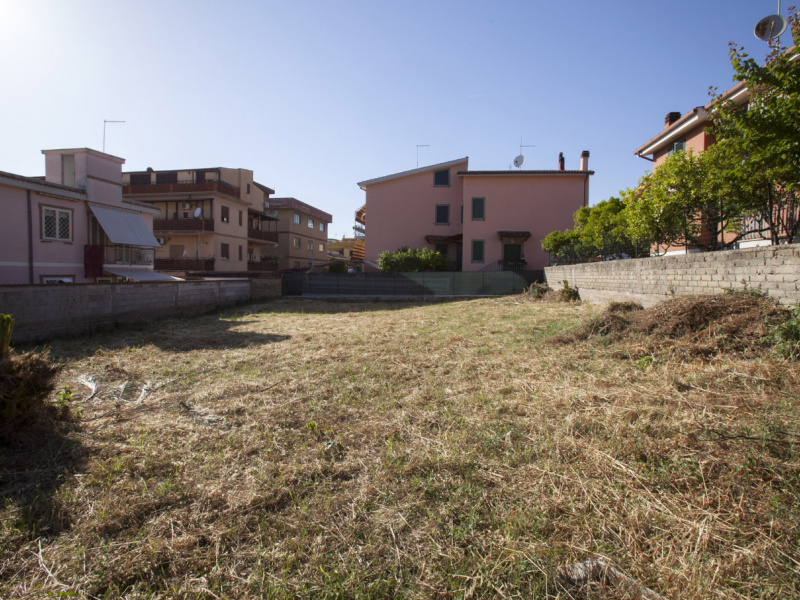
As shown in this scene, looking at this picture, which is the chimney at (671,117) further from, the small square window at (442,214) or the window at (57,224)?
the window at (57,224)

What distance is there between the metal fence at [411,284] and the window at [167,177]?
17.9 m

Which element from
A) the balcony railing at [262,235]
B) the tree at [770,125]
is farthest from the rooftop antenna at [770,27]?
the balcony railing at [262,235]

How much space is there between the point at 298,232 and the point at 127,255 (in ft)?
78.3

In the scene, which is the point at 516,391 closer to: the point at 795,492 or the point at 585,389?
the point at 585,389

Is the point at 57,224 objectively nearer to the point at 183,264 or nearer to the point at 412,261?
the point at 183,264

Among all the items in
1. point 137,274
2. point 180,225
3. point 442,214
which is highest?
point 442,214

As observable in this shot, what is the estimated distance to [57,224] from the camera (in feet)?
57.0

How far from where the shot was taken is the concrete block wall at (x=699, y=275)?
5.59 meters

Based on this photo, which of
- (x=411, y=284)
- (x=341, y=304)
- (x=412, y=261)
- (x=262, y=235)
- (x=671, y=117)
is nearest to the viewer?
(x=341, y=304)

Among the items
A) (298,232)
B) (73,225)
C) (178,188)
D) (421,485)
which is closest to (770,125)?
(421,485)

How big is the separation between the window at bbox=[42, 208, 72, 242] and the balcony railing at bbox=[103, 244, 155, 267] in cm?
169

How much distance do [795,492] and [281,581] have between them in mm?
2844

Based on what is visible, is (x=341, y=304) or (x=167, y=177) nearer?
(x=341, y=304)

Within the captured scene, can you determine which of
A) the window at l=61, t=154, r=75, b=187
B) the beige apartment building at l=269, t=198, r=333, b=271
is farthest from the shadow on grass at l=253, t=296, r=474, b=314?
the beige apartment building at l=269, t=198, r=333, b=271
